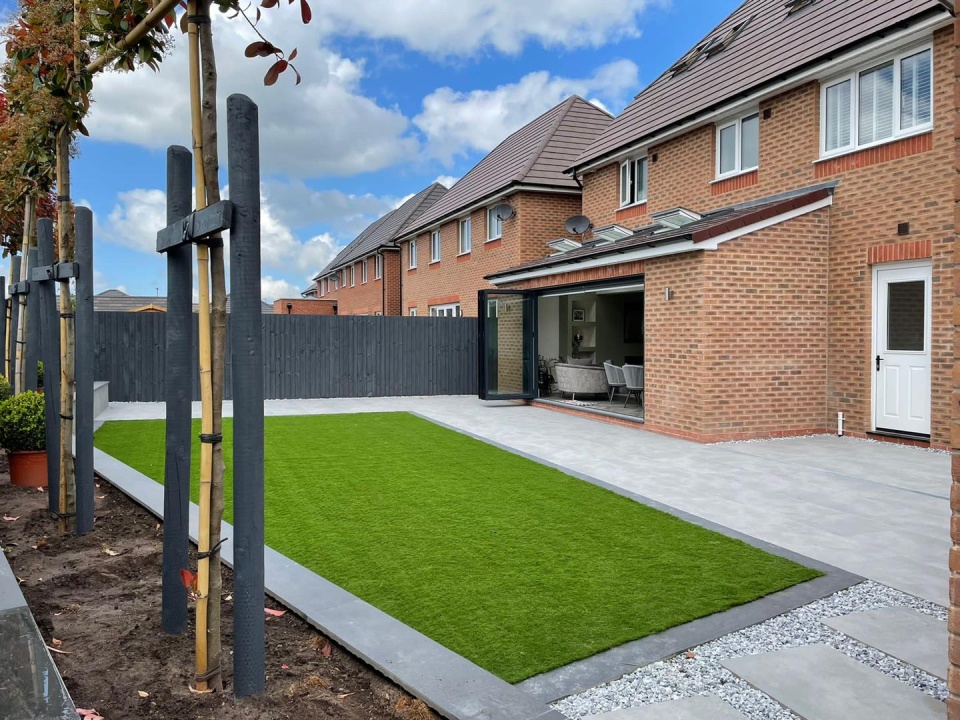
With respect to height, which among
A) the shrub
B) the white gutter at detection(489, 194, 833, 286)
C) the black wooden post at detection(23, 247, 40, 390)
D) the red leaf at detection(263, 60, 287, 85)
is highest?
the white gutter at detection(489, 194, 833, 286)

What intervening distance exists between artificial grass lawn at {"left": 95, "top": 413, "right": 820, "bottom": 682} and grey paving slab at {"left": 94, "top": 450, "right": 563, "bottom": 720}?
0.21m

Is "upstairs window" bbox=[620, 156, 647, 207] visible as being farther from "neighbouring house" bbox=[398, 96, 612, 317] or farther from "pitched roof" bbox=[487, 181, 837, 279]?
"pitched roof" bbox=[487, 181, 837, 279]

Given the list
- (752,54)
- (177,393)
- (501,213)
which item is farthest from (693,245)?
(501,213)

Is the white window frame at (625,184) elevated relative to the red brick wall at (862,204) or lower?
elevated

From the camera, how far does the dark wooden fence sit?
16.5m

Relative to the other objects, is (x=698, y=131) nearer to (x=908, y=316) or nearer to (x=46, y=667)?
(x=908, y=316)

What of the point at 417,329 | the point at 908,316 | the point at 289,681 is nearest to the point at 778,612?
the point at 289,681

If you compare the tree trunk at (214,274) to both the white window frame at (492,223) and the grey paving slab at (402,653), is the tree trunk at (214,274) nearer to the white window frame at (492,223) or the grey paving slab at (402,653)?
the grey paving slab at (402,653)

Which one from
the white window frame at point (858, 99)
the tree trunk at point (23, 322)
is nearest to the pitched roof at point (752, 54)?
the white window frame at point (858, 99)

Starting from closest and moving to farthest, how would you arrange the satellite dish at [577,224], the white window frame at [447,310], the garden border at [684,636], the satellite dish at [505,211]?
the garden border at [684,636]
the satellite dish at [577,224]
the satellite dish at [505,211]
the white window frame at [447,310]

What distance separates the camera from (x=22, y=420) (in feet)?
20.7

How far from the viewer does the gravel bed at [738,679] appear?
9.93 feet

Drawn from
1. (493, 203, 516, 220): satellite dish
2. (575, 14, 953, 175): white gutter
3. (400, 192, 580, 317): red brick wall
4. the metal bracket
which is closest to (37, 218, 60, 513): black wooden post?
the metal bracket

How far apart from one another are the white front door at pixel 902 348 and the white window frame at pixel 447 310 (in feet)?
44.8
